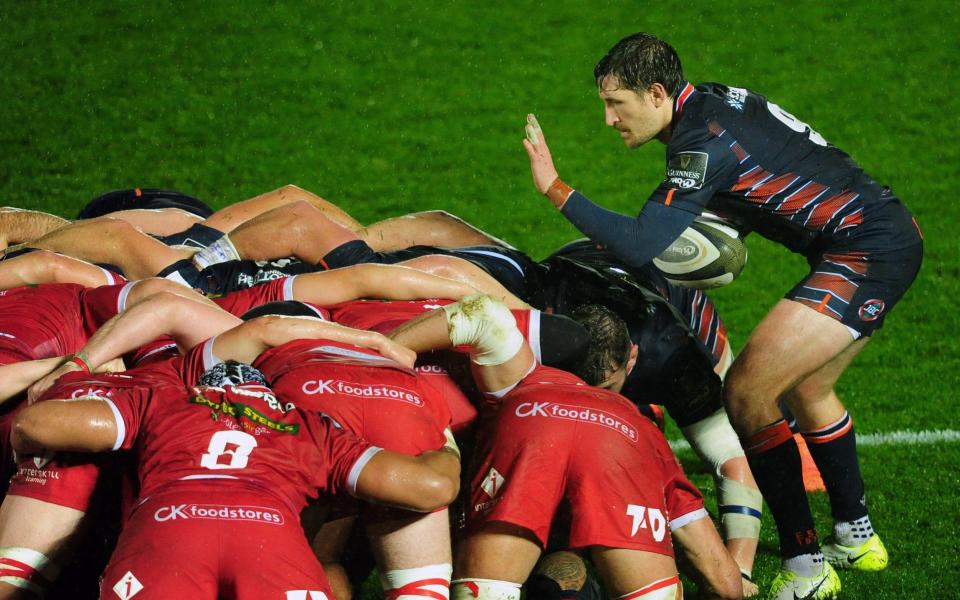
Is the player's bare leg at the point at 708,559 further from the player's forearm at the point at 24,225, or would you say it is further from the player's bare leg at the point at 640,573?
the player's forearm at the point at 24,225

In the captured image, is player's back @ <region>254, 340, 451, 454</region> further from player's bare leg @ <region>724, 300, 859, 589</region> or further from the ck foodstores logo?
player's bare leg @ <region>724, 300, 859, 589</region>

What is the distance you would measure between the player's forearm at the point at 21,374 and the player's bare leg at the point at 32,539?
490mm

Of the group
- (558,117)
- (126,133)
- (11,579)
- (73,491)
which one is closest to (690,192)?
(73,491)

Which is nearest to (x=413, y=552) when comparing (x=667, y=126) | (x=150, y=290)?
(x=150, y=290)

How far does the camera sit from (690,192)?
4602 mm

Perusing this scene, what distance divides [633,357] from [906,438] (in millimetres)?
2500

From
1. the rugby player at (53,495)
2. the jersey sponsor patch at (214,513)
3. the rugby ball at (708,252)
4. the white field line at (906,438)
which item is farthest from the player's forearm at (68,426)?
the white field line at (906,438)

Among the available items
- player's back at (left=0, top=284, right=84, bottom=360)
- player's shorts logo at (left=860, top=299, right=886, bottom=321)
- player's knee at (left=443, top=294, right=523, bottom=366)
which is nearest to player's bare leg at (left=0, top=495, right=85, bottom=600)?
player's back at (left=0, top=284, right=84, bottom=360)

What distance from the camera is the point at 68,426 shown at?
138 inches

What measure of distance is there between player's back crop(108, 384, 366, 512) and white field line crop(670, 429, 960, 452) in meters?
3.43

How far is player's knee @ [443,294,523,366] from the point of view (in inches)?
159

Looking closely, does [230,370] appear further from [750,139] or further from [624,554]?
[750,139]

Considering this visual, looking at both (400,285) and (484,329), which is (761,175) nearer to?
(484,329)

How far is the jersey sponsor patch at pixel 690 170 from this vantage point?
15.0ft
